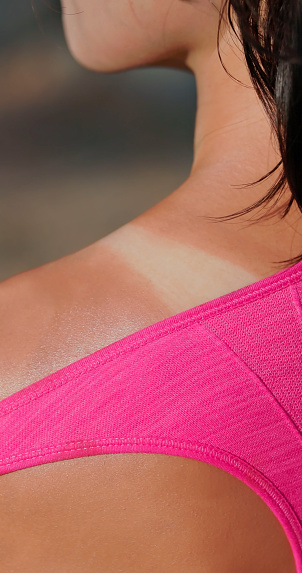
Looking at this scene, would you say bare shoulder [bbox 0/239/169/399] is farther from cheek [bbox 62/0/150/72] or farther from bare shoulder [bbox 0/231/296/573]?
cheek [bbox 62/0/150/72]

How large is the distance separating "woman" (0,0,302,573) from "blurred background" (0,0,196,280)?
4.23ft

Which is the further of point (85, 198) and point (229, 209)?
point (85, 198)

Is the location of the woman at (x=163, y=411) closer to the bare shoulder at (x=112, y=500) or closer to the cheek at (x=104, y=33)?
the bare shoulder at (x=112, y=500)

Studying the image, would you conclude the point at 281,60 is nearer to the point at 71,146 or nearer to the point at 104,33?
the point at 104,33

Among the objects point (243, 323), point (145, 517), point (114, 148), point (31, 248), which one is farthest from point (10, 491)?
point (114, 148)

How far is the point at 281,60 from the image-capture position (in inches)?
12.8

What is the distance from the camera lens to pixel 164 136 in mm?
1812

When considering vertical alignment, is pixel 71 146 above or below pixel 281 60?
above

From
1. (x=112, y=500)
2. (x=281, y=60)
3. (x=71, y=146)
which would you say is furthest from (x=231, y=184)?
(x=71, y=146)

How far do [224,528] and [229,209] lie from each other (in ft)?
0.77

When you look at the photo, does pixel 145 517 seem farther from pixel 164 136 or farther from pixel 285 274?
pixel 164 136

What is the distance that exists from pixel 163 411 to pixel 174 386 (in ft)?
0.06

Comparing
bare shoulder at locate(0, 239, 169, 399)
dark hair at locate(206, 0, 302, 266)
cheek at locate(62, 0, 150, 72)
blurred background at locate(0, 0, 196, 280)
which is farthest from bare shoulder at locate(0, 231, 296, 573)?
blurred background at locate(0, 0, 196, 280)

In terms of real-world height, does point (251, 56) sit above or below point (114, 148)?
below
